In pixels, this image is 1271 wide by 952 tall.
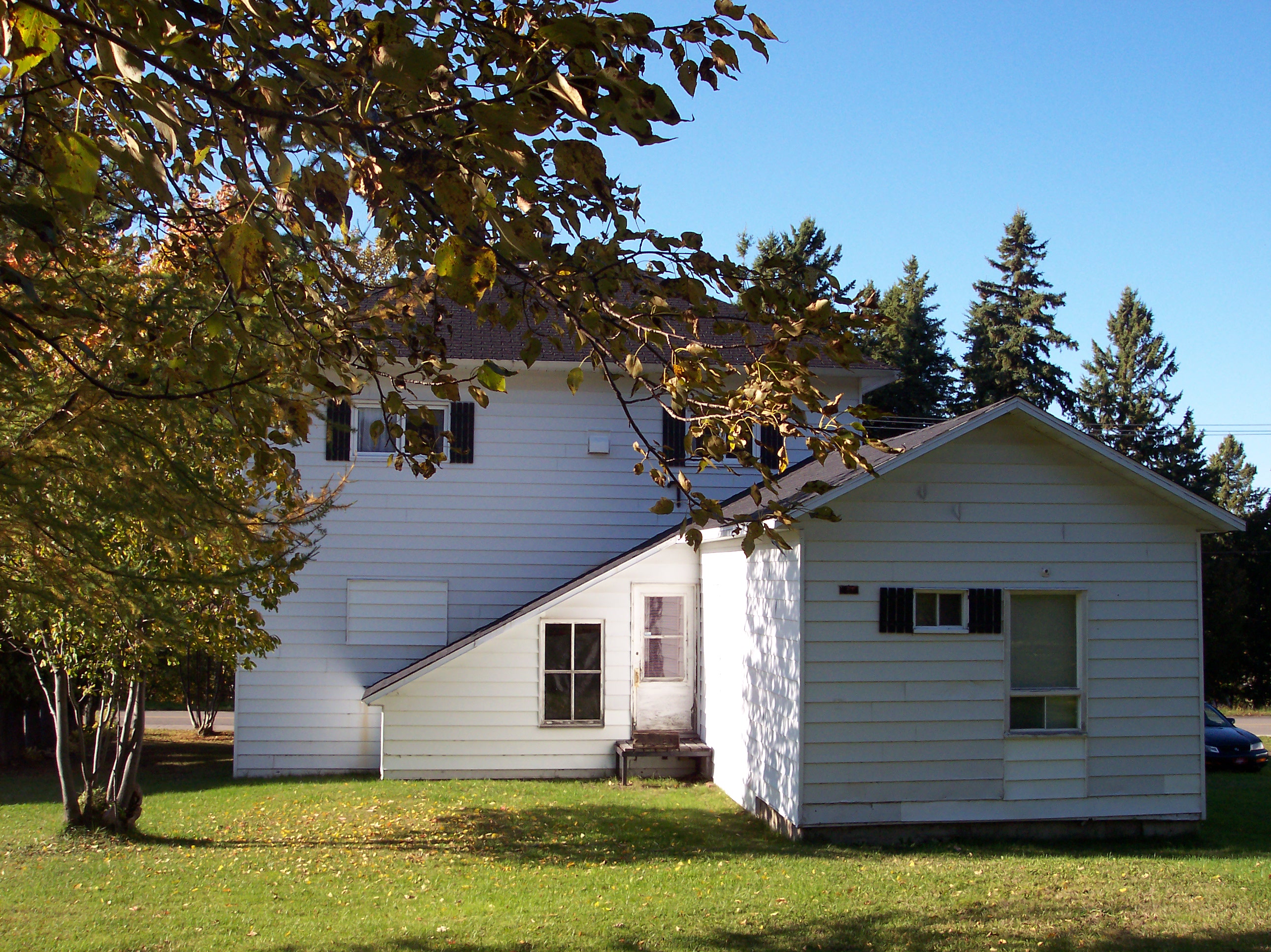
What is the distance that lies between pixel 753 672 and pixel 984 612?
8.62ft

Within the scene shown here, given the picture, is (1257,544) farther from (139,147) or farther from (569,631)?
(139,147)

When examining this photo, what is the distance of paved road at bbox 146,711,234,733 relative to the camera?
25141mm

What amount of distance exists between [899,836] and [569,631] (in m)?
5.66

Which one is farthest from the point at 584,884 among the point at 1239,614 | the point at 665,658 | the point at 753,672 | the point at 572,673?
the point at 1239,614

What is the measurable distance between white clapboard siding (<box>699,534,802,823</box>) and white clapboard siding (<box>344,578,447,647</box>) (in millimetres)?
3945

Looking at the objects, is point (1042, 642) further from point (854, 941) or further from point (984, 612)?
point (854, 941)

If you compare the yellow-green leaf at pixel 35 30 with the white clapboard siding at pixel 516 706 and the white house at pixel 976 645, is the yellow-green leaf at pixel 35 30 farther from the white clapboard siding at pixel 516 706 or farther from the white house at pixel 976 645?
the white clapboard siding at pixel 516 706

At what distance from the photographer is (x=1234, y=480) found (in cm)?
4881

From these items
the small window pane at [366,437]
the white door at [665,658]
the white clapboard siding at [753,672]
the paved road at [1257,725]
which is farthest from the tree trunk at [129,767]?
the paved road at [1257,725]

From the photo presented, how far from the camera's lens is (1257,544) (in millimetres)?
34719

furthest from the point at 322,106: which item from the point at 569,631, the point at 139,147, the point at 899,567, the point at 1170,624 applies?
the point at 569,631

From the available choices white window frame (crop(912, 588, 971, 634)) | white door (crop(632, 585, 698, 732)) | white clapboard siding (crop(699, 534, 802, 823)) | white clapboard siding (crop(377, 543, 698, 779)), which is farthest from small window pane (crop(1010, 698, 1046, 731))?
white clapboard siding (crop(377, 543, 698, 779))

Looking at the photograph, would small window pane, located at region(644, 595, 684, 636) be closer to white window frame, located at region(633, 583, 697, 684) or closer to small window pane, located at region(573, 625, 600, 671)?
white window frame, located at region(633, 583, 697, 684)

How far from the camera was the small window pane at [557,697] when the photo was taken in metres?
14.0
